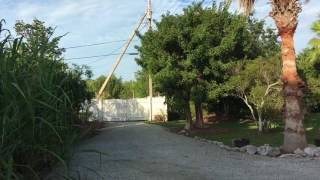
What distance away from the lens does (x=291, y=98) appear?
17.1 meters

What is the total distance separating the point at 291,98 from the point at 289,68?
0.93 m

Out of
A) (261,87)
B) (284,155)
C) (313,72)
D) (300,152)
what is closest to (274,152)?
(284,155)

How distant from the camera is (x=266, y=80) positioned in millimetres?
27703

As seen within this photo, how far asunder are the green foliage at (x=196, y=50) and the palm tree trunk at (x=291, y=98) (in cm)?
1177

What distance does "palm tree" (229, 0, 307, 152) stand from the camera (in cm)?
1703

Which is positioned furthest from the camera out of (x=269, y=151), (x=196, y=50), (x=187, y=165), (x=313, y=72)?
(x=313, y=72)

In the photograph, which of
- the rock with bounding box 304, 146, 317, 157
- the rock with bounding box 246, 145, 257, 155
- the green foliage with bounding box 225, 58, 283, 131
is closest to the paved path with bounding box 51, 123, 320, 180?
the rock with bounding box 246, 145, 257, 155

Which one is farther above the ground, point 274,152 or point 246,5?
point 246,5

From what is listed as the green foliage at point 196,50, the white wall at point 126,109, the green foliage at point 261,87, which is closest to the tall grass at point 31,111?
the green foliage at point 261,87

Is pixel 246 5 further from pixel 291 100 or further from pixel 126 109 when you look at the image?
pixel 126 109

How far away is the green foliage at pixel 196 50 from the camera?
2953 cm

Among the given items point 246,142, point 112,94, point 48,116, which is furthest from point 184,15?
point 112,94

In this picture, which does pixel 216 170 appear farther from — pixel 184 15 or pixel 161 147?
pixel 184 15

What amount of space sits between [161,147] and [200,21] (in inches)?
528
